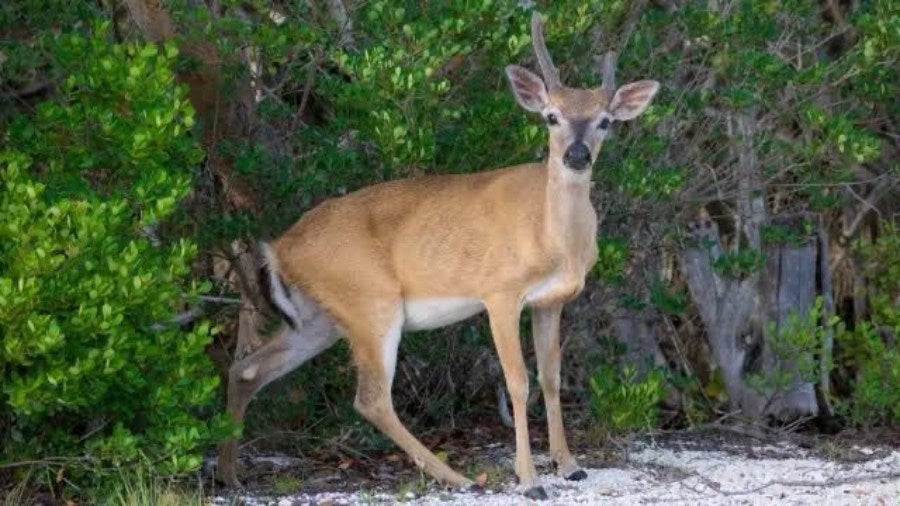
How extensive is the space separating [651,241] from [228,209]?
96.3 inches

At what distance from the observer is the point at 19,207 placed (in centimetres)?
704

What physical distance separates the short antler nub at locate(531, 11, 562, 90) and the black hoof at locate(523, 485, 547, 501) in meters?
1.90

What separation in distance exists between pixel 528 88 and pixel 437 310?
1160 mm

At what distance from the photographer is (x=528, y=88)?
8.57 metres

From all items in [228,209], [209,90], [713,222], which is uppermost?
[209,90]

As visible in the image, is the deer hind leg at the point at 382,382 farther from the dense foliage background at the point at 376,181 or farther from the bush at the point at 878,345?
the bush at the point at 878,345

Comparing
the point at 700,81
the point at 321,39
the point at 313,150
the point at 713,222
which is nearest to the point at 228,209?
the point at 313,150

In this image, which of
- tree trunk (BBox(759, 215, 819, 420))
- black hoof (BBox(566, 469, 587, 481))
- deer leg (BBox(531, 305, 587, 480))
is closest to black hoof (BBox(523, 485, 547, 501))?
black hoof (BBox(566, 469, 587, 481))

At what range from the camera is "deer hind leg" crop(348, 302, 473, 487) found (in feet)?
28.1

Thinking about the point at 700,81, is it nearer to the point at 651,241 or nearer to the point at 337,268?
the point at 651,241

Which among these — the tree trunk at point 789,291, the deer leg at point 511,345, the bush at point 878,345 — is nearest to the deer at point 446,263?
the deer leg at point 511,345

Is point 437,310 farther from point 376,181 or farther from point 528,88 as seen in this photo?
point 528,88

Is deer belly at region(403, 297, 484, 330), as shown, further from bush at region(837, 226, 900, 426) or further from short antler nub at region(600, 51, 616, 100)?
bush at region(837, 226, 900, 426)

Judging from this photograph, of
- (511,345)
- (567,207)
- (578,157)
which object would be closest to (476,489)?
(511,345)
